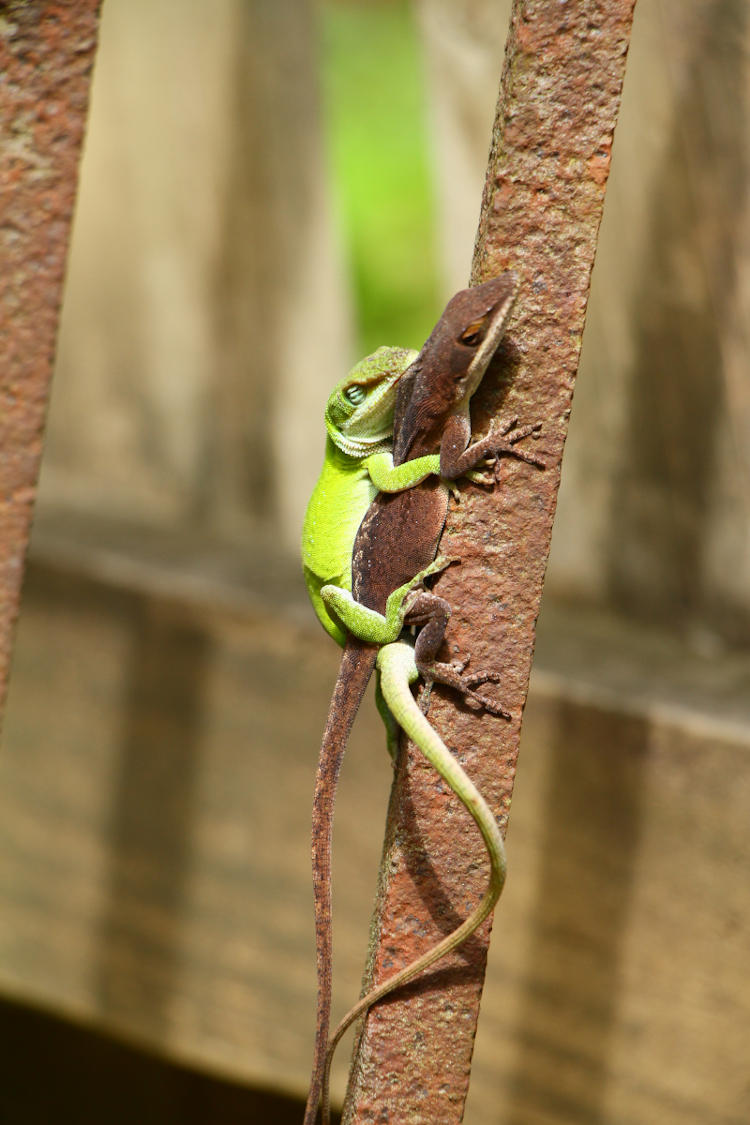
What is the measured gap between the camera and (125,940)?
2.33 metres

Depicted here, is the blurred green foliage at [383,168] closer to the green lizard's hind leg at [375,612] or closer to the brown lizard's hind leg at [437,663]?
the green lizard's hind leg at [375,612]

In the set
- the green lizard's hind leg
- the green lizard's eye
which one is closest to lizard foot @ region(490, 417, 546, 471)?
the green lizard's hind leg

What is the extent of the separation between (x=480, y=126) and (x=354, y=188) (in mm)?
4008

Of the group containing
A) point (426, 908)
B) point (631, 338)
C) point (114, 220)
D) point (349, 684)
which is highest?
point (114, 220)

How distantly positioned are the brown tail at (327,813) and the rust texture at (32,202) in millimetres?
427

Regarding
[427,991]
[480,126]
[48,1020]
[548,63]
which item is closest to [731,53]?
[480,126]

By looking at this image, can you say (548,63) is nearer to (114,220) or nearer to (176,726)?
(176,726)

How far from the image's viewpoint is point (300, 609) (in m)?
2.15

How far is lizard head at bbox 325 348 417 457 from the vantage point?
1.44m

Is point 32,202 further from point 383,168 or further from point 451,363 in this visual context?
point 383,168

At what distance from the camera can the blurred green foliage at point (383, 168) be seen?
5.13 meters

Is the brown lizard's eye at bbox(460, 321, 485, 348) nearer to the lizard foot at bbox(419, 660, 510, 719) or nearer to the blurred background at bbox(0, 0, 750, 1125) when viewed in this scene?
the lizard foot at bbox(419, 660, 510, 719)

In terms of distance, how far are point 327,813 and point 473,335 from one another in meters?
0.59

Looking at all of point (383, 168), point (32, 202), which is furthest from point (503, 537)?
point (383, 168)
